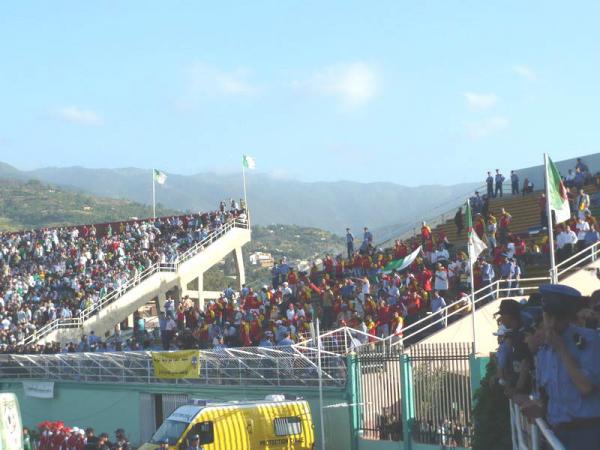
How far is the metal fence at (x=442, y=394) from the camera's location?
18359 millimetres

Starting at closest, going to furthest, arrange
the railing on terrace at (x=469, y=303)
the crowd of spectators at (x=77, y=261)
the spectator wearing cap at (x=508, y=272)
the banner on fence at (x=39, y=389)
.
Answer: the railing on terrace at (x=469, y=303)
the spectator wearing cap at (x=508, y=272)
the banner on fence at (x=39, y=389)
the crowd of spectators at (x=77, y=261)

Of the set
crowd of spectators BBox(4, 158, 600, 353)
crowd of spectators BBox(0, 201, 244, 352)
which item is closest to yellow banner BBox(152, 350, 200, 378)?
crowd of spectators BBox(4, 158, 600, 353)

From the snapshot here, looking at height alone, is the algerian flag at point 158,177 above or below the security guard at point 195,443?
above

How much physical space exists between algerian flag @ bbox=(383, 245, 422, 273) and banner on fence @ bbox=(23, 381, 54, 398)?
12.6 metres

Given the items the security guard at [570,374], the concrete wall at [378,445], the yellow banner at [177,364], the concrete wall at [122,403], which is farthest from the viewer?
the yellow banner at [177,364]

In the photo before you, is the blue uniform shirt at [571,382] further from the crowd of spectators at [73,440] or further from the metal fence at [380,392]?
the crowd of spectators at [73,440]

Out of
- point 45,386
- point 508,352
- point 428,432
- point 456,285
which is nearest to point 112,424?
point 45,386

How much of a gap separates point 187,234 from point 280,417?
1088 inches

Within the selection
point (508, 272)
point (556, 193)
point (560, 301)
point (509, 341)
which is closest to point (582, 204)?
point (508, 272)

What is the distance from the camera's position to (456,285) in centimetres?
2653

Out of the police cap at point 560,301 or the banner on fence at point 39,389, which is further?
the banner on fence at point 39,389

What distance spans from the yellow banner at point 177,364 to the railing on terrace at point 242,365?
20 centimetres

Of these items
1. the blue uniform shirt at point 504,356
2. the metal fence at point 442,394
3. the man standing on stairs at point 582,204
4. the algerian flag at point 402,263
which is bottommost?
the metal fence at point 442,394

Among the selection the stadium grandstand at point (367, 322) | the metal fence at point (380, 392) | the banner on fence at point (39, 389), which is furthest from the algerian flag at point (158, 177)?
the metal fence at point (380, 392)
